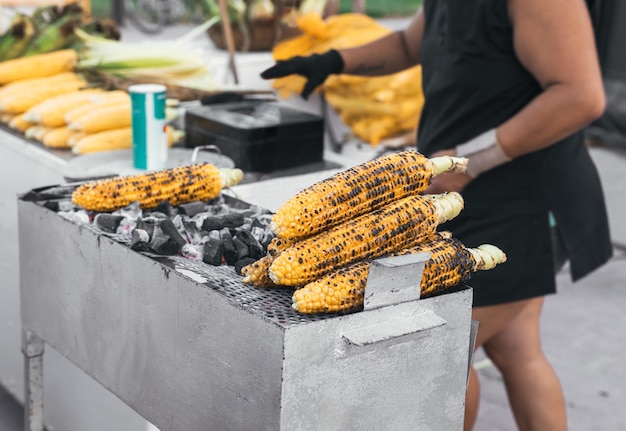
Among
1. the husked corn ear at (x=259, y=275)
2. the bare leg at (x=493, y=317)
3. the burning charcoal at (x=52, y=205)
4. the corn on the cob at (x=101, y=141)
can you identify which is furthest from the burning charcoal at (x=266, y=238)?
the corn on the cob at (x=101, y=141)

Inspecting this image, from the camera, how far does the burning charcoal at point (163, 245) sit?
1741mm

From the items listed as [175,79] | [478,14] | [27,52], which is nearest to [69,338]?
[478,14]

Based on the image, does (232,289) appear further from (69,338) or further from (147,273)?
(69,338)

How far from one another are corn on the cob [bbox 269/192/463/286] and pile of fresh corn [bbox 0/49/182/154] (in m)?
1.79

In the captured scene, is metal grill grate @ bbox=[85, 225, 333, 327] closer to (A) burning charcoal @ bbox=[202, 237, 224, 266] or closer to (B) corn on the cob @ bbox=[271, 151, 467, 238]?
(A) burning charcoal @ bbox=[202, 237, 224, 266]

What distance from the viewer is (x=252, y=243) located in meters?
1.82

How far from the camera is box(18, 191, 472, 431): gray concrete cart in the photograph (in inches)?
57.2

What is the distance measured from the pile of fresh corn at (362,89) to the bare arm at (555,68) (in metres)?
2.06

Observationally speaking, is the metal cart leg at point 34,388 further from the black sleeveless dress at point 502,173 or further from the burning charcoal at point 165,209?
the black sleeveless dress at point 502,173

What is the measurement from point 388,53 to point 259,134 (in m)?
0.59

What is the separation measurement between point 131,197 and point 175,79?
2052 mm

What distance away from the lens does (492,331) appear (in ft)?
8.48

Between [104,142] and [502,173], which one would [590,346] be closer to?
[502,173]

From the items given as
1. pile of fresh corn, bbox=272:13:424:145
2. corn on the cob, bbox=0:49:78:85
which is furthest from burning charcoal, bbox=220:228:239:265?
pile of fresh corn, bbox=272:13:424:145
